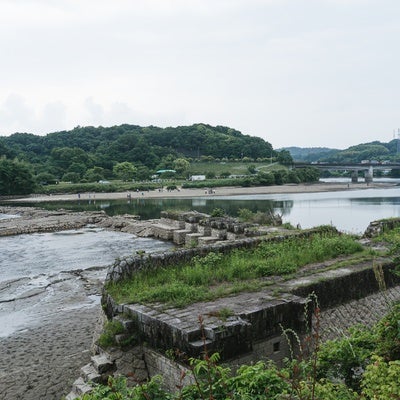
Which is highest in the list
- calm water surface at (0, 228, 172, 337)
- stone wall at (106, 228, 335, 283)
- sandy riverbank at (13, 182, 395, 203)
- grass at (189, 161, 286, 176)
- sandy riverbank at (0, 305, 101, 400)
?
grass at (189, 161, 286, 176)

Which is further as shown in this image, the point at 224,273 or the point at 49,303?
the point at 49,303

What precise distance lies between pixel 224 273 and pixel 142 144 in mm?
121409

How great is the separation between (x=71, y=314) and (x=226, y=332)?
8423 mm

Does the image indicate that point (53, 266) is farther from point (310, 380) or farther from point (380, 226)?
point (310, 380)

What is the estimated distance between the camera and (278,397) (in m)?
4.35

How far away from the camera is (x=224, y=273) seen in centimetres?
1056

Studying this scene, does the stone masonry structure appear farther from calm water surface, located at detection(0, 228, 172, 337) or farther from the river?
calm water surface, located at detection(0, 228, 172, 337)

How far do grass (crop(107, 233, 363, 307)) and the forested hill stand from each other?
11275 cm

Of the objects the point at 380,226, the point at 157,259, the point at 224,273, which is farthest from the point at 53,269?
the point at 380,226

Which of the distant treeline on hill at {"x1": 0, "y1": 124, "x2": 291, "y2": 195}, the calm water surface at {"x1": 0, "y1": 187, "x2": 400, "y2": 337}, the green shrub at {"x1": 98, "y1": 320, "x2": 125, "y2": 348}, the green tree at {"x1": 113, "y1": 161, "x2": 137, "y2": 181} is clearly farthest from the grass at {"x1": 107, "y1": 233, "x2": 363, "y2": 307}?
the green tree at {"x1": 113, "y1": 161, "x2": 137, "y2": 181}

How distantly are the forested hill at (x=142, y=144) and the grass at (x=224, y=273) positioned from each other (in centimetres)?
Answer: 11275

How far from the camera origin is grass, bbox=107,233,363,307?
8898 millimetres

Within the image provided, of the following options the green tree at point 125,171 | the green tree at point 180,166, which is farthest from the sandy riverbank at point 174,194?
the green tree at point 180,166

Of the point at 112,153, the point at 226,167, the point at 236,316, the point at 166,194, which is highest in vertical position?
the point at 112,153
